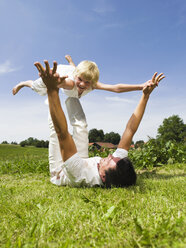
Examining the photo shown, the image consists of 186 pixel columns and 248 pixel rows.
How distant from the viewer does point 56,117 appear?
2.68 meters

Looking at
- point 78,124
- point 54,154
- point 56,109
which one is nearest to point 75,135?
point 78,124

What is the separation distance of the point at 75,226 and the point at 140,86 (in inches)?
112

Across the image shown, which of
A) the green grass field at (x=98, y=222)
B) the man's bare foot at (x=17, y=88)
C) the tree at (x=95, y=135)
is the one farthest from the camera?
the tree at (x=95, y=135)

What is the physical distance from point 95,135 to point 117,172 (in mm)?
87463

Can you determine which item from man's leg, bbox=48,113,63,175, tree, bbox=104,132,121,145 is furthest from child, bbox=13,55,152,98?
tree, bbox=104,132,121,145

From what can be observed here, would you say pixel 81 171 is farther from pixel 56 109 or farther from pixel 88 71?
pixel 88 71

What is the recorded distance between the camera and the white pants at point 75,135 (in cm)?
378

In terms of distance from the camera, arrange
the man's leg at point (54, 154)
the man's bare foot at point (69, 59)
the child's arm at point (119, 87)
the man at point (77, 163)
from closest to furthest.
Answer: the man at point (77, 163) → the man's leg at point (54, 154) → the child's arm at point (119, 87) → the man's bare foot at point (69, 59)

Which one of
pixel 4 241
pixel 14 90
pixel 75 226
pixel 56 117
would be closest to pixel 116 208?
pixel 75 226

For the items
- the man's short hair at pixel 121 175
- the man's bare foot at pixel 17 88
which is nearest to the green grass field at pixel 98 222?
the man's short hair at pixel 121 175

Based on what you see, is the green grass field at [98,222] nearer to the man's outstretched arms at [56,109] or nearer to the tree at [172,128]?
the man's outstretched arms at [56,109]

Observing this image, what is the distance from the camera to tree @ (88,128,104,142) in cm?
8869

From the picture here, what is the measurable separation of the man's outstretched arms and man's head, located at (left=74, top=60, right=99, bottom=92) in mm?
1383

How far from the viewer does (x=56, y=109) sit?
8.75 ft
